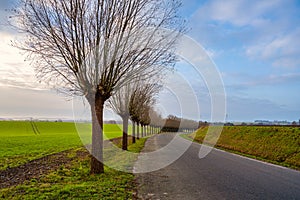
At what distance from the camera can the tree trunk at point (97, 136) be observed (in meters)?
11.5

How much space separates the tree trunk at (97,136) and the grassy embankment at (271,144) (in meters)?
10.0

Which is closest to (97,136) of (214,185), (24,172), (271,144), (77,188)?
(77,188)

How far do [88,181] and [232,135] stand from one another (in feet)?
87.4

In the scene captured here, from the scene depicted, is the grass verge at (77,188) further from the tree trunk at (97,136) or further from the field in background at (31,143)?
the field in background at (31,143)

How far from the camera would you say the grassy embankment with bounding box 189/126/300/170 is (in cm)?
1834

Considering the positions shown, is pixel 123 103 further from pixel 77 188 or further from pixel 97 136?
pixel 77 188

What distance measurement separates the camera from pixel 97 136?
1151 centimetres

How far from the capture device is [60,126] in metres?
88.2

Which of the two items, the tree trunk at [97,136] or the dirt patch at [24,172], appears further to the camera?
the tree trunk at [97,136]

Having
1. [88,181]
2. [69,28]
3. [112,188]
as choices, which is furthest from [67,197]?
[69,28]

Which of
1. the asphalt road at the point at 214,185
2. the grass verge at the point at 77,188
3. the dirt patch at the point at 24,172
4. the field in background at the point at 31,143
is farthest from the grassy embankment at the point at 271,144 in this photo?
the dirt patch at the point at 24,172

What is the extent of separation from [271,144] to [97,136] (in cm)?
1614

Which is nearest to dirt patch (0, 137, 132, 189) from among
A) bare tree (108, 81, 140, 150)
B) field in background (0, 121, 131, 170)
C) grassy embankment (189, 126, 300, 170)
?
field in background (0, 121, 131, 170)

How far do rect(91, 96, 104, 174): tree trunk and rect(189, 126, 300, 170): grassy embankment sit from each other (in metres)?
→ 10.0
